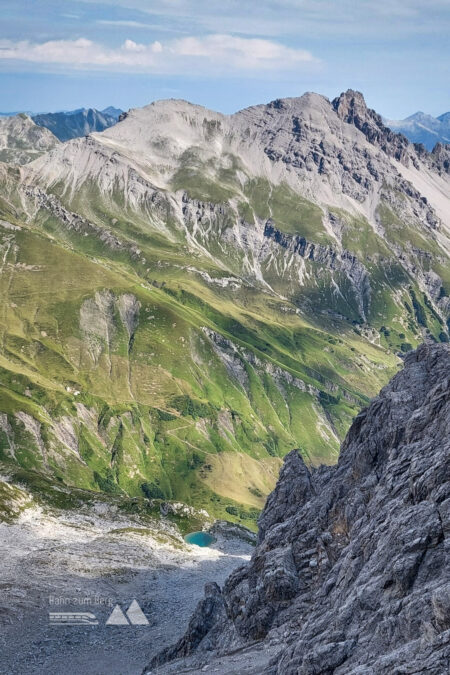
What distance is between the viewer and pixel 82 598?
154000 millimetres

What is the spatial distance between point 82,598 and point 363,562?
95338 mm

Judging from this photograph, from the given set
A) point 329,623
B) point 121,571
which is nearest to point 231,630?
point 329,623

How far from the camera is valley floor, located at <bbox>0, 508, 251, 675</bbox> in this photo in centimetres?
12406

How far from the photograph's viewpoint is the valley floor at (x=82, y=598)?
12406cm

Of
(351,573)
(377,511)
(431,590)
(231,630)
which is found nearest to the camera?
(431,590)

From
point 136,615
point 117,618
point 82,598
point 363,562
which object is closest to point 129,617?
point 136,615

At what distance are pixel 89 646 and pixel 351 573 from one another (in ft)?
240

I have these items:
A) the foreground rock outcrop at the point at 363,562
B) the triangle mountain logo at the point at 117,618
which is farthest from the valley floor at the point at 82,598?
the foreground rock outcrop at the point at 363,562

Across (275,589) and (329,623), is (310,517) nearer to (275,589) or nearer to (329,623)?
(275,589)

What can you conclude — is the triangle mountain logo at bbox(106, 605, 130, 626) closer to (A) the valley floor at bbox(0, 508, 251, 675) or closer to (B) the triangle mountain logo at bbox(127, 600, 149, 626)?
(A) the valley floor at bbox(0, 508, 251, 675)

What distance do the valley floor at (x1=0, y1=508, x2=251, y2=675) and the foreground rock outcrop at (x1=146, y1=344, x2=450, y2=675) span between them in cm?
1740

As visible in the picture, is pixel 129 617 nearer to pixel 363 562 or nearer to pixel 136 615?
pixel 136 615

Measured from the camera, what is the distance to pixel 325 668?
61.0 metres

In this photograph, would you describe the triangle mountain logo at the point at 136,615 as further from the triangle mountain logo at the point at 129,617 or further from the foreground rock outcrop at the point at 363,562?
the foreground rock outcrop at the point at 363,562
